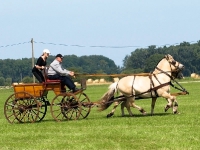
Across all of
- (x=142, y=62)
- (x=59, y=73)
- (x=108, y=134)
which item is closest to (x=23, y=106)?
(x=59, y=73)

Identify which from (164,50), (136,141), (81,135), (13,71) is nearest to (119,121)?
(81,135)

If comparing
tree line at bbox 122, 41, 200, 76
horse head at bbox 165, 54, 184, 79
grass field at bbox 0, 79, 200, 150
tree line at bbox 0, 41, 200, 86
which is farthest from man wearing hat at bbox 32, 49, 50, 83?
tree line at bbox 122, 41, 200, 76

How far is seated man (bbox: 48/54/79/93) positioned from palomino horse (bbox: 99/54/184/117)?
115cm

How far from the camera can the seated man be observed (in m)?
18.2

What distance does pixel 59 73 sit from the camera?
1831cm

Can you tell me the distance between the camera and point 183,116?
17.7m

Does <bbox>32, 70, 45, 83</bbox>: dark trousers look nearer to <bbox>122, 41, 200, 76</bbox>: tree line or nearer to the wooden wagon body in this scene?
the wooden wagon body

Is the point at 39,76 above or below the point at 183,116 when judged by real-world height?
above

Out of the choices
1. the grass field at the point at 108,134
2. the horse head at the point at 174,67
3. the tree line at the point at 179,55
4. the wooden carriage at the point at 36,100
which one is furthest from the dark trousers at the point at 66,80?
the tree line at the point at 179,55

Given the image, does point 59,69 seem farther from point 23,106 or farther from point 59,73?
point 23,106

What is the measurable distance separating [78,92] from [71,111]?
25.8 inches

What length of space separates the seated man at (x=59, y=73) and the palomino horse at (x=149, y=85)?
115 cm

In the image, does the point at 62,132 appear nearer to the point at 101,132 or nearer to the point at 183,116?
the point at 101,132

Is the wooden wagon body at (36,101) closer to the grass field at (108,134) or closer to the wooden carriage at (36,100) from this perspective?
the wooden carriage at (36,100)
